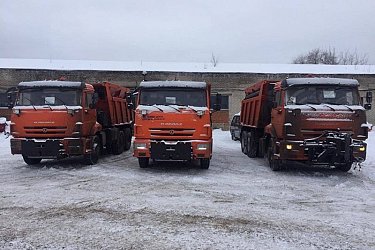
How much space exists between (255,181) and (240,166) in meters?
2.87

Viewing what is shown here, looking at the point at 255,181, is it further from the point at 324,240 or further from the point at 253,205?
the point at 324,240

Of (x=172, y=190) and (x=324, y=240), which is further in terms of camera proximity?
(x=172, y=190)

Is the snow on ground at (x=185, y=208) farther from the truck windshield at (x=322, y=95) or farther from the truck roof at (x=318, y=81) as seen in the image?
the truck roof at (x=318, y=81)

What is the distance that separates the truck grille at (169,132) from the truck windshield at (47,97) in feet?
9.00

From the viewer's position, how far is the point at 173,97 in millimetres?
11969

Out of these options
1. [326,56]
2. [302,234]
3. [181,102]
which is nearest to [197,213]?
[302,234]

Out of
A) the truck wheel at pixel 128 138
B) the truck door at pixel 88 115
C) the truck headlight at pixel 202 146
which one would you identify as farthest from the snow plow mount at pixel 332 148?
→ the truck wheel at pixel 128 138

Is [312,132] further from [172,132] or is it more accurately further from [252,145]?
[252,145]

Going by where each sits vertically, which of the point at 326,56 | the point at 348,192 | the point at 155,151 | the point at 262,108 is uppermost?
the point at 326,56

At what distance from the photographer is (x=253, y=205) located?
317 inches

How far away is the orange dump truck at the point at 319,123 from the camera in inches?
432

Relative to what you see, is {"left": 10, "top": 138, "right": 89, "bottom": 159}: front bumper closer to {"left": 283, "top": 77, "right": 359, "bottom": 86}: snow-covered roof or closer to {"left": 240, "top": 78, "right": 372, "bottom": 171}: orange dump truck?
{"left": 240, "top": 78, "right": 372, "bottom": 171}: orange dump truck

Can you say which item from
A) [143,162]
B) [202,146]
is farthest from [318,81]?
[143,162]

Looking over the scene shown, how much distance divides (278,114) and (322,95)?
1.31 metres
